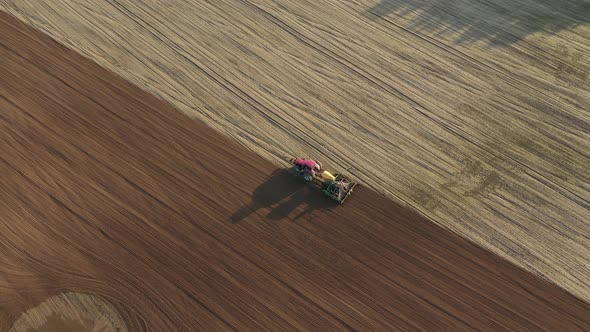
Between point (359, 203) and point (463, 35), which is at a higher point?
point (463, 35)

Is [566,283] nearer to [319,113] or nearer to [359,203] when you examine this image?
[359,203]

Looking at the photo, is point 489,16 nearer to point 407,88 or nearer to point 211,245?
point 407,88

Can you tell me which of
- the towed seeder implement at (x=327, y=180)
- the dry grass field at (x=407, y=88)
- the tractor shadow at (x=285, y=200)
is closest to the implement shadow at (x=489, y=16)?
the dry grass field at (x=407, y=88)

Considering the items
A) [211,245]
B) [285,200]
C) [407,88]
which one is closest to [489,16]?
[407,88]

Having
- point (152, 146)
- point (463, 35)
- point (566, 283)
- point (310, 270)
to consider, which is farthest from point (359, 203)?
point (463, 35)

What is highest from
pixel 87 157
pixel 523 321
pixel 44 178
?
pixel 523 321

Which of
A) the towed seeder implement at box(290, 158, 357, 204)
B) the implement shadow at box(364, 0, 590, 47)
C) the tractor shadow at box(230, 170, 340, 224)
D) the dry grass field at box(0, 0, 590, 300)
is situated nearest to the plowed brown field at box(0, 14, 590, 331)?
the tractor shadow at box(230, 170, 340, 224)
